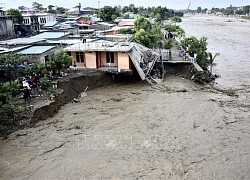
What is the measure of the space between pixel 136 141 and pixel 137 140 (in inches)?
4.7

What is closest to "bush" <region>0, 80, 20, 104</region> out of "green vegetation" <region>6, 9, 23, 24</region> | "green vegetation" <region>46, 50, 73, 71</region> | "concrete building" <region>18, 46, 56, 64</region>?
"green vegetation" <region>46, 50, 73, 71</region>

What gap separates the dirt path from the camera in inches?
463

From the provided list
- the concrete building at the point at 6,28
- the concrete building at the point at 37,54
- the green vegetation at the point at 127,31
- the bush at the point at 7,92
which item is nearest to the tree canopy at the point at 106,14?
the green vegetation at the point at 127,31

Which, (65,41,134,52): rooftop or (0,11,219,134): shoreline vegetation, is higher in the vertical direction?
(65,41,134,52): rooftop

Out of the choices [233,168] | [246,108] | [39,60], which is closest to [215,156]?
[233,168]

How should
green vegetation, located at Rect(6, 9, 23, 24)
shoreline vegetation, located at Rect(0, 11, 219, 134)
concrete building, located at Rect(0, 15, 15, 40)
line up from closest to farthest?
1. shoreline vegetation, located at Rect(0, 11, 219, 134)
2. concrete building, located at Rect(0, 15, 15, 40)
3. green vegetation, located at Rect(6, 9, 23, 24)

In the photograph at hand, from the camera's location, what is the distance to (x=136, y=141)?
14094 mm

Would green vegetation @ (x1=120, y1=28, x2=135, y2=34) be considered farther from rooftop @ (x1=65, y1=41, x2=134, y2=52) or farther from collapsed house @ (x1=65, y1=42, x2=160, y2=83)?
rooftop @ (x1=65, y1=41, x2=134, y2=52)

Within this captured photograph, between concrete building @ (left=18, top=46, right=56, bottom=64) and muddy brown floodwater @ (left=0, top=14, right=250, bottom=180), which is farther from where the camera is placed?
concrete building @ (left=18, top=46, right=56, bottom=64)

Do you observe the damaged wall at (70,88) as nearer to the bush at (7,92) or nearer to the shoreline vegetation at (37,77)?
the shoreline vegetation at (37,77)

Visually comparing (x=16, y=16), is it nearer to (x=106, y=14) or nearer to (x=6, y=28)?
(x=6, y=28)

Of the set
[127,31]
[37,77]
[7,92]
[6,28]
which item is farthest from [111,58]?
[6,28]

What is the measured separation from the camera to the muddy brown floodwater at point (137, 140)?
1178cm

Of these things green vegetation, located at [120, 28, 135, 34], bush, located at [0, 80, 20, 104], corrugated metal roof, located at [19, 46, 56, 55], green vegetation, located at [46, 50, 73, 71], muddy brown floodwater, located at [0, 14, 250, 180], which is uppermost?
green vegetation, located at [120, 28, 135, 34]
